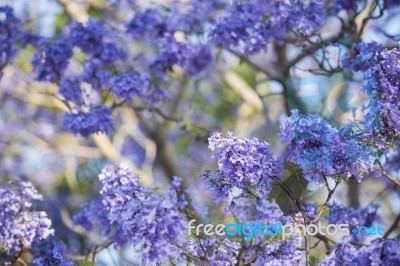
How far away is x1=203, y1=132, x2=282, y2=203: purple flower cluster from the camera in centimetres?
325

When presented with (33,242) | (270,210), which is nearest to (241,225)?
(270,210)

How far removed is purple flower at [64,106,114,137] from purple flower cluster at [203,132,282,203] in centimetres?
170

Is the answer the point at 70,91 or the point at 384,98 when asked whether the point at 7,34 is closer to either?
the point at 70,91

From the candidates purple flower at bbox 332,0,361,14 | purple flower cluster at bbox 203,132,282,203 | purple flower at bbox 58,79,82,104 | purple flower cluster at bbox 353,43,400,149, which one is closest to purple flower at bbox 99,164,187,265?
purple flower cluster at bbox 203,132,282,203

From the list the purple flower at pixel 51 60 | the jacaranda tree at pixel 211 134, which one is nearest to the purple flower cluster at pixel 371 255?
the jacaranda tree at pixel 211 134

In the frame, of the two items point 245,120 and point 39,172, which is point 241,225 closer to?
point 245,120

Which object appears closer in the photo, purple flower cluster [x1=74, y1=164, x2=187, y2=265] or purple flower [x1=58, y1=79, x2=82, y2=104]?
purple flower cluster [x1=74, y1=164, x2=187, y2=265]

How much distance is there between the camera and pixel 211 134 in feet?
15.3

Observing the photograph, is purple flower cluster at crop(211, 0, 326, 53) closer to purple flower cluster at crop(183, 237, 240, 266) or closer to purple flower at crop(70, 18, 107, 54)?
purple flower at crop(70, 18, 107, 54)

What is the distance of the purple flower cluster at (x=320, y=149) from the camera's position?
3189 millimetres

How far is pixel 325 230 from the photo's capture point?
4.21 m

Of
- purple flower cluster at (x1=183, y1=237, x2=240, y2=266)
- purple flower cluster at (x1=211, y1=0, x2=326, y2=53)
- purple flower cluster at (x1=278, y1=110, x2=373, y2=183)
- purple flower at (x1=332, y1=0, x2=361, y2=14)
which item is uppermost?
purple flower at (x1=332, y1=0, x2=361, y2=14)

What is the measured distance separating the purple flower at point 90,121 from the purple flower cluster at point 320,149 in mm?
1983

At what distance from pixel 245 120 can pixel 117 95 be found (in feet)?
13.4
